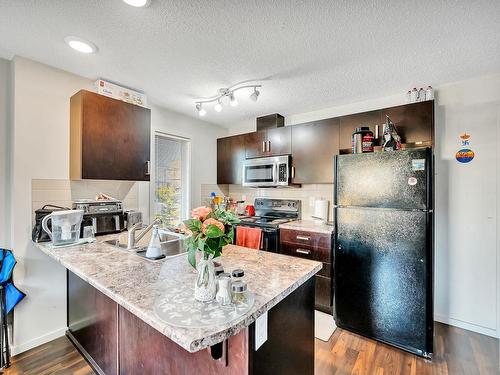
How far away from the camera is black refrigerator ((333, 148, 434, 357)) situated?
1.89 m

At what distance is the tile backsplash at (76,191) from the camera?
208 centimetres

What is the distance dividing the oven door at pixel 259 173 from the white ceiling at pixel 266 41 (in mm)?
1097

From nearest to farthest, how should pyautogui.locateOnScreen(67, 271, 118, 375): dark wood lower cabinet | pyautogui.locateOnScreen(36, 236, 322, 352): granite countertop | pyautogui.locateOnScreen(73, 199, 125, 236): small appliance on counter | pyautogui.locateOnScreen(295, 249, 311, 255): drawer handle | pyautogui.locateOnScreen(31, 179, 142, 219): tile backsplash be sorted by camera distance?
pyautogui.locateOnScreen(36, 236, 322, 352): granite countertop
pyautogui.locateOnScreen(67, 271, 118, 375): dark wood lower cabinet
pyautogui.locateOnScreen(31, 179, 142, 219): tile backsplash
pyautogui.locateOnScreen(73, 199, 125, 236): small appliance on counter
pyautogui.locateOnScreen(295, 249, 311, 255): drawer handle

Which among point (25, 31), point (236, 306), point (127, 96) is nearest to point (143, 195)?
point (127, 96)

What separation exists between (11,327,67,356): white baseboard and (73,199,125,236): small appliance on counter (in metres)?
0.90

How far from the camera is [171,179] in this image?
3436 mm

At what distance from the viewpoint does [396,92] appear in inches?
103

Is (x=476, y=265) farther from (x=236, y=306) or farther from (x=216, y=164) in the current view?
(x=216, y=164)

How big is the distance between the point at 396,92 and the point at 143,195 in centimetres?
304

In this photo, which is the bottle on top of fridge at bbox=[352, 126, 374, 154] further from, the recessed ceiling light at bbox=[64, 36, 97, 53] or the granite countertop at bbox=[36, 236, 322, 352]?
the recessed ceiling light at bbox=[64, 36, 97, 53]

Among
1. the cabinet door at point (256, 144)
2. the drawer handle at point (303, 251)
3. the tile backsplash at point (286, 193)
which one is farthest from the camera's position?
the cabinet door at point (256, 144)

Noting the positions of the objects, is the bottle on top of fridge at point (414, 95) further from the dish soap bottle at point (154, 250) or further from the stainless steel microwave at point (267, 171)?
the dish soap bottle at point (154, 250)

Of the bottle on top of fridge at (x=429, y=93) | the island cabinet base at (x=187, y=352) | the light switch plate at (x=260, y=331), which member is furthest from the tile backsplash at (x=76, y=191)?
the bottle on top of fridge at (x=429, y=93)

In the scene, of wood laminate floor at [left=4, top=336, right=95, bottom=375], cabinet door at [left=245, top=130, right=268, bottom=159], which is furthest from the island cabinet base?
cabinet door at [left=245, top=130, right=268, bottom=159]
